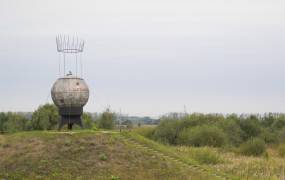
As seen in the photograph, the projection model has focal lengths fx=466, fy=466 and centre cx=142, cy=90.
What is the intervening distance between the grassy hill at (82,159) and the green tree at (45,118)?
77.9 feet

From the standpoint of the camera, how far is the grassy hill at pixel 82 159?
67.3 ft

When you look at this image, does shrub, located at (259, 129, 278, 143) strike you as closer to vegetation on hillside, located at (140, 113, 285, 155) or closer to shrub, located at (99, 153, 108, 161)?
vegetation on hillside, located at (140, 113, 285, 155)

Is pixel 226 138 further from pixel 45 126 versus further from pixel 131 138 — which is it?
pixel 131 138

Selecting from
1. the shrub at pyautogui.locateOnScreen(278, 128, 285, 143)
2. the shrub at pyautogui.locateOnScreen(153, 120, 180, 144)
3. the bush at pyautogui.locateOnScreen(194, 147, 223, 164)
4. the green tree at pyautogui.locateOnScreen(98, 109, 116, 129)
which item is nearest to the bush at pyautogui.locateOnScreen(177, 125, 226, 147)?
the shrub at pyautogui.locateOnScreen(153, 120, 180, 144)

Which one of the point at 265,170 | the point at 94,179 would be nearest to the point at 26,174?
the point at 94,179

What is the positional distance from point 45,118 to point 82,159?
27.9 meters

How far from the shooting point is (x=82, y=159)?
71.3 ft

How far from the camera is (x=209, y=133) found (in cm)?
4612

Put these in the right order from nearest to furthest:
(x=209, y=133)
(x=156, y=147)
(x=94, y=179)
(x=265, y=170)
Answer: (x=94, y=179) → (x=156, y=147) → (x=265, y=170) → (x=209, y=133)

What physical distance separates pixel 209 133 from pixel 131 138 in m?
22.1

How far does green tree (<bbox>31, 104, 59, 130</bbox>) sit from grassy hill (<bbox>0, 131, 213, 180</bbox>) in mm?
23754

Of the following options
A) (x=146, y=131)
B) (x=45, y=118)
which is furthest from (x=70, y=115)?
(x=146, y=131)

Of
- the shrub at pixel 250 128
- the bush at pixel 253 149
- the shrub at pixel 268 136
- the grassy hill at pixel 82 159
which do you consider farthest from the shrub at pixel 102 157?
the shrub at pixel 250 128

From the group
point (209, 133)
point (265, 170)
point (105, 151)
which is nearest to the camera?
point (105, 151)
